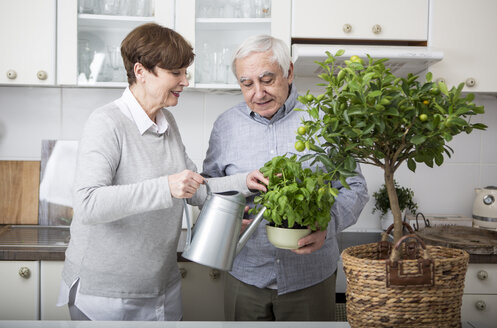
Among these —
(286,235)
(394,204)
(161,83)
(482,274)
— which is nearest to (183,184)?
(286,235)

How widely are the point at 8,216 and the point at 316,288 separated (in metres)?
1.66

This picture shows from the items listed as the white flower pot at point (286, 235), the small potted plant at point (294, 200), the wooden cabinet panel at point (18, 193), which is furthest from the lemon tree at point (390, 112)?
the wooden cabinet panel at point (18, 193)

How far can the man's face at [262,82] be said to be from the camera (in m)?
1.55

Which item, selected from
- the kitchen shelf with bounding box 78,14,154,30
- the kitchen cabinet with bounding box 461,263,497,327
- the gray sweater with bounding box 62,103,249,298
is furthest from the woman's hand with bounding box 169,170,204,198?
the kitchen cabinet with bounding box 461,263,497,327

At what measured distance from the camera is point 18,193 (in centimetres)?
234

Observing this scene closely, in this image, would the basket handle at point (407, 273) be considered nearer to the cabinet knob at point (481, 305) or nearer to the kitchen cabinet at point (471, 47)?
the cabinet knob at point (481, 305)

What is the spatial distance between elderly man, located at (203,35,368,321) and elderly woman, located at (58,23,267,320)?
0.68 ft

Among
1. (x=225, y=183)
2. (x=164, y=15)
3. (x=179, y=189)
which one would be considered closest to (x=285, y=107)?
(x=225, y=183)

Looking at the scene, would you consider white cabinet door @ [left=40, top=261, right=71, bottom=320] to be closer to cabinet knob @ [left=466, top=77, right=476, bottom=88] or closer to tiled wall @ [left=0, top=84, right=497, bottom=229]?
tiled wall @ [left=0, top=84, right=497, bottom=229]

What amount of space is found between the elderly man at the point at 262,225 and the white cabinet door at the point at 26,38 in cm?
99

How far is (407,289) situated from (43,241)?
1711 millimetres

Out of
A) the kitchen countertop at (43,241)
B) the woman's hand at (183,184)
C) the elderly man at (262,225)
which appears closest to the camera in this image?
the woman's hand at (183,184)

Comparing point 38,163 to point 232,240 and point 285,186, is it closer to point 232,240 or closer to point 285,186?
point 232,240

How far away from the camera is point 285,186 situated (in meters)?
0.98
